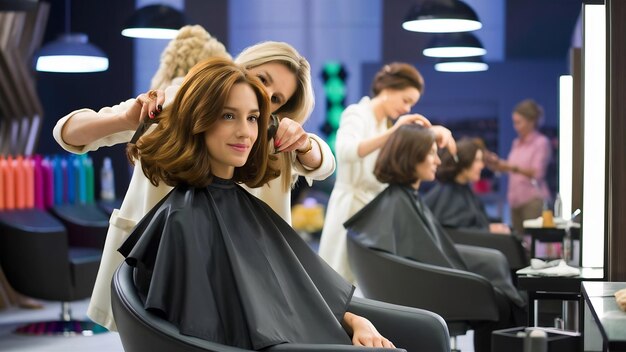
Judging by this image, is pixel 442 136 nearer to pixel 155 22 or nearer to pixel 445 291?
pixel 445 291

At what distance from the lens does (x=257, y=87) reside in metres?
2.21

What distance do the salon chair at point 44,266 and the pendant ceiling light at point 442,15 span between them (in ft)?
7.02

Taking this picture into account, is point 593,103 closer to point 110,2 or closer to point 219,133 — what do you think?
point 219,133

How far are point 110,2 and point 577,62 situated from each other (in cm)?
505

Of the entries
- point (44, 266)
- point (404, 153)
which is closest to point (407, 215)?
point (404, 153)

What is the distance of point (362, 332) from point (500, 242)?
2.93 metres

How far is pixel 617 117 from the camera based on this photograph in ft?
8.79

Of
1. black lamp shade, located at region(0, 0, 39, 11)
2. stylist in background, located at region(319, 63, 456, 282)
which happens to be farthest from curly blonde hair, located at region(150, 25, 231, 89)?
black lamp shade, located at region(0, 0, 39, 11)

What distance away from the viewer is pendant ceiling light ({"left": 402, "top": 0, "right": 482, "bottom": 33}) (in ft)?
15.9

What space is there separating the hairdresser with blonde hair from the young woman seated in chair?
127 millimetres

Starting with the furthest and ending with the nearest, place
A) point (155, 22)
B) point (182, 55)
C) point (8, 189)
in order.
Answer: point (8, 189), point (155, 22), point (182, 55)

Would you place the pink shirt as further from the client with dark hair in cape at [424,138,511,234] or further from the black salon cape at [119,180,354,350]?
the black salon cape at [119,180,354,350]

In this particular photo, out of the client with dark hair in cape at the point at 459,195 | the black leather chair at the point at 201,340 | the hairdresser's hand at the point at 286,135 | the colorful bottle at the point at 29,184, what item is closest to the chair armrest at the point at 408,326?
the black leather chair at the point at 201,340

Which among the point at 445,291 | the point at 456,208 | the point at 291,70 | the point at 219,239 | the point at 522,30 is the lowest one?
the point at 445,291
